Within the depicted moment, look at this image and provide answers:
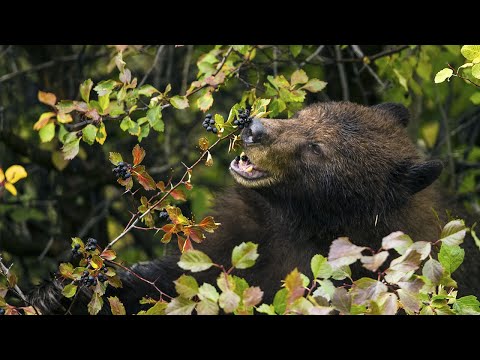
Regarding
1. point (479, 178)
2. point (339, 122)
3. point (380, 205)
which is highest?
point (339, 122)

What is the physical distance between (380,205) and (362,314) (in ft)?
7.62

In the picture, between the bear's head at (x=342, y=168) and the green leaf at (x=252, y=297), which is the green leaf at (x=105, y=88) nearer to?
the bear's head at (x=342, y=168)

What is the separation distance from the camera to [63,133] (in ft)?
18.0

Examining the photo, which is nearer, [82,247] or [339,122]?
[82,247]

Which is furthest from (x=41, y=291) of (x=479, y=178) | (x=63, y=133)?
(x=479, y=178)

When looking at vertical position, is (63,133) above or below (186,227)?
above

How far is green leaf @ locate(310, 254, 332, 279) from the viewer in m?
3.52

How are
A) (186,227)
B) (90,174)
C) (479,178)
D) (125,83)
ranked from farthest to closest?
(479,178) → (90,174) → (125,83) → (186,227)

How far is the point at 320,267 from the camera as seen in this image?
11.6ft

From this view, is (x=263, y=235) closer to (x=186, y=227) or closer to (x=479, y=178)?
(x=186, y=227)

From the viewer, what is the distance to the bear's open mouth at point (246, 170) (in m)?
5.41

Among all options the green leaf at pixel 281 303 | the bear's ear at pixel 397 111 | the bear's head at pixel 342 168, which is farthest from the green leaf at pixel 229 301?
the bear's ear at pixel 397 111

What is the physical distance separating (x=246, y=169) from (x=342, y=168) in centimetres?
65

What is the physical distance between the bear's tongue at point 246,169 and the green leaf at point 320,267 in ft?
6.30
